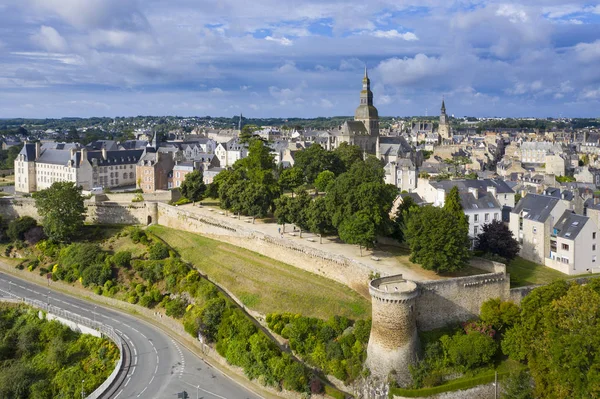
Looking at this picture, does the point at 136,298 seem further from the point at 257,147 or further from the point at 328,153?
the point at 328,153

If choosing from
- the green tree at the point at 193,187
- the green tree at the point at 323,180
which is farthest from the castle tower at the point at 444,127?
the green tree at the point at 193,187

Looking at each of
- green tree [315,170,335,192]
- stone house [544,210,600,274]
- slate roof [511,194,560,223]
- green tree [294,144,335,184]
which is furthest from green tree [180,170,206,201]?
stone house [544,210,600,274]

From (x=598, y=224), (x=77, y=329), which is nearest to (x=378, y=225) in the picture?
(x=598, y=224)

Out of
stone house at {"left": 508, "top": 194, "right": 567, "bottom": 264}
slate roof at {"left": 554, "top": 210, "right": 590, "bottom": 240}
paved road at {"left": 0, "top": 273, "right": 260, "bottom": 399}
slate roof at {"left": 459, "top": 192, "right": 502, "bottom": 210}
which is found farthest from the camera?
slate roof at {"left": 459, "top": 192, "right": 502, "bottom": 210}

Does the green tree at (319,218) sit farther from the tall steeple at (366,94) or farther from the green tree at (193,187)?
the tall steeple at (366,94)

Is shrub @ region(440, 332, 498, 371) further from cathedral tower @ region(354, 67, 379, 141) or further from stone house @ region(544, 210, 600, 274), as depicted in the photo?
cathedral tower @ region(354, 67, 379, 141)
